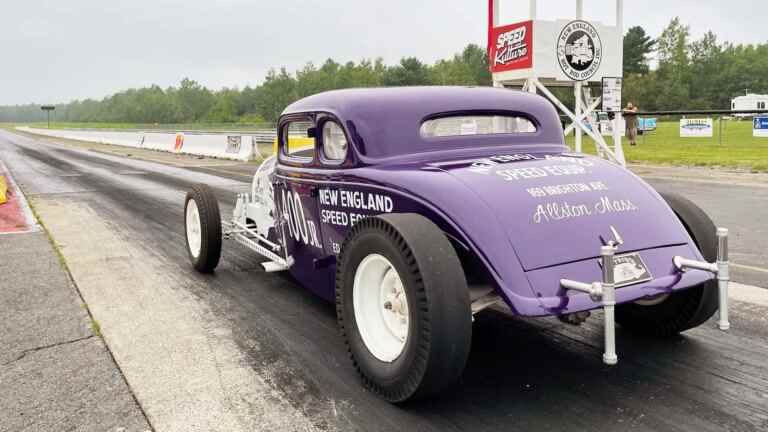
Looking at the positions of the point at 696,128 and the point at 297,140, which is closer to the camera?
the point at 297,140

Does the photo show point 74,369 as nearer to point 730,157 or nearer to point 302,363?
point 302,363

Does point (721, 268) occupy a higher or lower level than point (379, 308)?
higher

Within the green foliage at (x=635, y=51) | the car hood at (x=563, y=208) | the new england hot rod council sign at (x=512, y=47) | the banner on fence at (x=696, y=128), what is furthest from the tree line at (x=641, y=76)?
the car hood at (x=563, y=208)

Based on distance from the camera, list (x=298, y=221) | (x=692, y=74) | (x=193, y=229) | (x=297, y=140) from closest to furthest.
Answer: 1. (x=298, y=221)
2. (x=297, y=140)
3. (x=193, y=229)
4. (x=692, y=74)

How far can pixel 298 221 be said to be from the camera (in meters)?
4.71

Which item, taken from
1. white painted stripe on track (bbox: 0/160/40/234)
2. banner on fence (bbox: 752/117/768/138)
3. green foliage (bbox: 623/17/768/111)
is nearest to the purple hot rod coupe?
white painted stripe on track (bbox: 0/160/40/234)

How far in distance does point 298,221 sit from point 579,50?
9974mm

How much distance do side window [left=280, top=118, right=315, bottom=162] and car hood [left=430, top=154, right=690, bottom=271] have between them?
4.75ft

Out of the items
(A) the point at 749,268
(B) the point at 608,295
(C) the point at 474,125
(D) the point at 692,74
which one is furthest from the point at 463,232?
(D) the point at 692,74

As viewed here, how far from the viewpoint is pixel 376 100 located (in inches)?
163

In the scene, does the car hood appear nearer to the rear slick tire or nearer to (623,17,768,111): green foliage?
the rear slick tire

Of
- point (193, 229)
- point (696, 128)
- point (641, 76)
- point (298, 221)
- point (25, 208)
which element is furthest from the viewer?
point (641, 76)

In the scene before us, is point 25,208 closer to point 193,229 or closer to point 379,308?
point 193,229

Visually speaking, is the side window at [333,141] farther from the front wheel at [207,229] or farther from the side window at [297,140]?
the front wheel at [207,229]
